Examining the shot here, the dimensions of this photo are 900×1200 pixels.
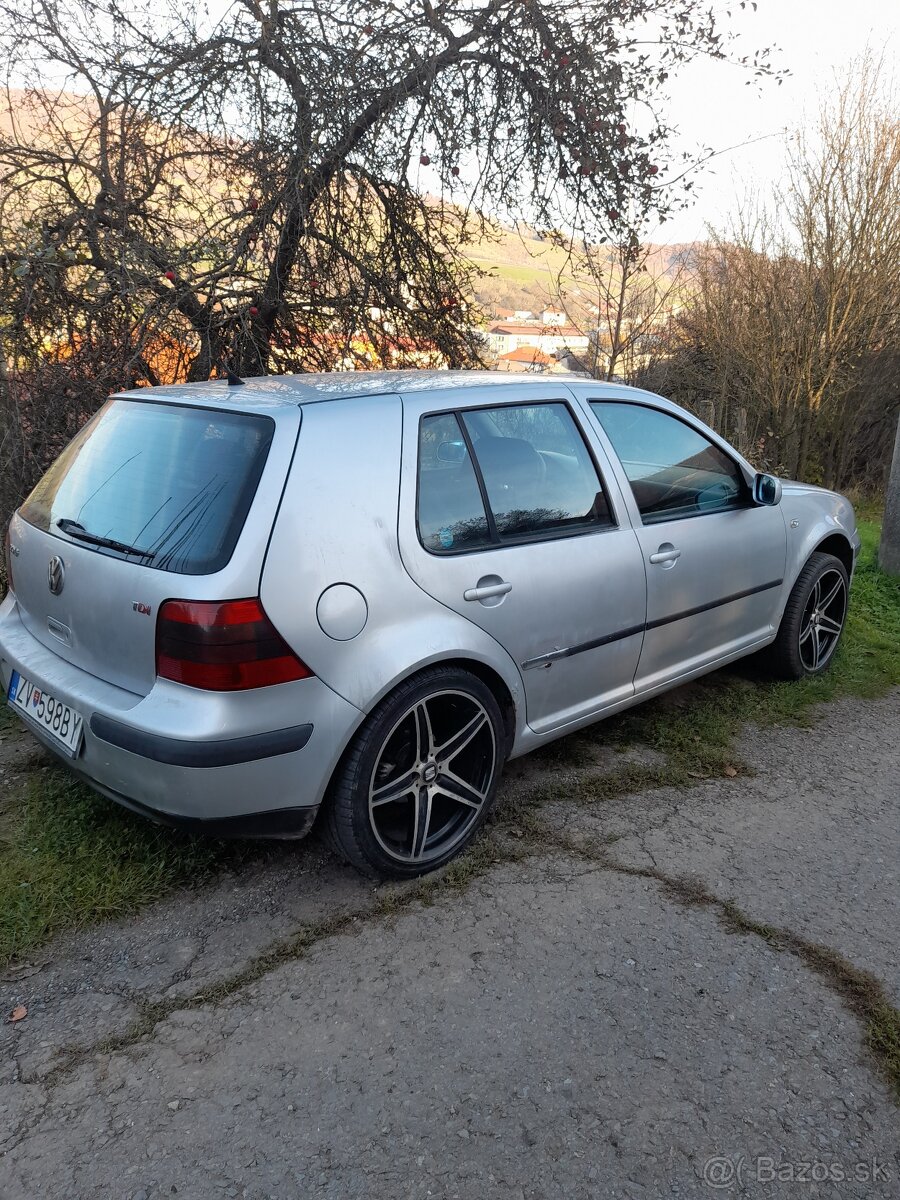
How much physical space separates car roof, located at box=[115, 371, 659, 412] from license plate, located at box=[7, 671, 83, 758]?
1063 millimetres

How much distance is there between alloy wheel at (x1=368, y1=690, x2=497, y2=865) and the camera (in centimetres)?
287

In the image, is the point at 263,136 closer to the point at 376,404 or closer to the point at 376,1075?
the point at 376,404

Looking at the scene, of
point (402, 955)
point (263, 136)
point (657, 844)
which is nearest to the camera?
point (402, 955)

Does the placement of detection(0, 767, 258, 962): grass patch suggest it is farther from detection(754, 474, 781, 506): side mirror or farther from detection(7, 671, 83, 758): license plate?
detection(754, 474, 781, 506): side mirror

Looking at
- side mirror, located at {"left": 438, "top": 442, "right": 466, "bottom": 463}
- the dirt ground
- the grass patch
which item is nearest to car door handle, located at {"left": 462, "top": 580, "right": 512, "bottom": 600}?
side mirror, located at {"left": 438, "top": 442, "right": 466, "bottom": 463}

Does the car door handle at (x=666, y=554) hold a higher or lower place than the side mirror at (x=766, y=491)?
lower

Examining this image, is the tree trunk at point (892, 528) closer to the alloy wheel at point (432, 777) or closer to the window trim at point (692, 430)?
the window trim at point (692, 430)

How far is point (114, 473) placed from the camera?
9.65 feet

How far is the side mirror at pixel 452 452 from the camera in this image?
3020 mm

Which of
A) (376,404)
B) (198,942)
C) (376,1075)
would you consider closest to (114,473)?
(376,404)

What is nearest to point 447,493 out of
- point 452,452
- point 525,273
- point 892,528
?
point 452,452

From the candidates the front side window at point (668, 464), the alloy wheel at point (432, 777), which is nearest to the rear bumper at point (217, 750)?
the alloy wheel at point (432, 777)

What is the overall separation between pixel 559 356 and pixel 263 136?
3.89 m

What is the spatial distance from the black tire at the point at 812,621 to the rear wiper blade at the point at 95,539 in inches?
128
